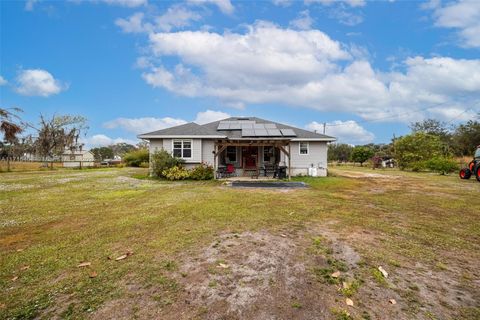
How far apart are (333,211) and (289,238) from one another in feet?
9.87

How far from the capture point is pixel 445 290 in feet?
10.0

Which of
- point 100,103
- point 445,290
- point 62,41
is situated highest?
point 62,41

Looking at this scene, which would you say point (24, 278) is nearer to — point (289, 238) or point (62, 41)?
point (289, 238)

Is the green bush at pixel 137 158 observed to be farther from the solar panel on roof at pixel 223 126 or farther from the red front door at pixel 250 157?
the red front door at pixel 250 157

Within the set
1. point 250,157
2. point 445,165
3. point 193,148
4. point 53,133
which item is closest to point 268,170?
point 250,157

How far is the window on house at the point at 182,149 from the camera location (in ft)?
53.9

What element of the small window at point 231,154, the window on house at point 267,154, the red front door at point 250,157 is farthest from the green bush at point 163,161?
the window on house at point 267,154

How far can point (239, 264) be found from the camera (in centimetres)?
368

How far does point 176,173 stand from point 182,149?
6.60 feet

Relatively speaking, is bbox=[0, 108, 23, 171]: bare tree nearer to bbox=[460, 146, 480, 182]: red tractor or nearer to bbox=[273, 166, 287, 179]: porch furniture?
bbox=[273, 166, 287, 179]: porch furniture

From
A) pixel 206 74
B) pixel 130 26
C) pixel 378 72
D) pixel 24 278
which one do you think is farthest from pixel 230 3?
pixel 378 72

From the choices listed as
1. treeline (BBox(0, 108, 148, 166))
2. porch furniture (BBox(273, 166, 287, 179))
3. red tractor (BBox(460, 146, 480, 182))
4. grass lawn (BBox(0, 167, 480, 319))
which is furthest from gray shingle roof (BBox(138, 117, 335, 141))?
treeline (BBox(0, 108, 148, 166))

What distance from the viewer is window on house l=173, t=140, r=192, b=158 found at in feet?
53.9

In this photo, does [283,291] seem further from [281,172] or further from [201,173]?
[281,172]
